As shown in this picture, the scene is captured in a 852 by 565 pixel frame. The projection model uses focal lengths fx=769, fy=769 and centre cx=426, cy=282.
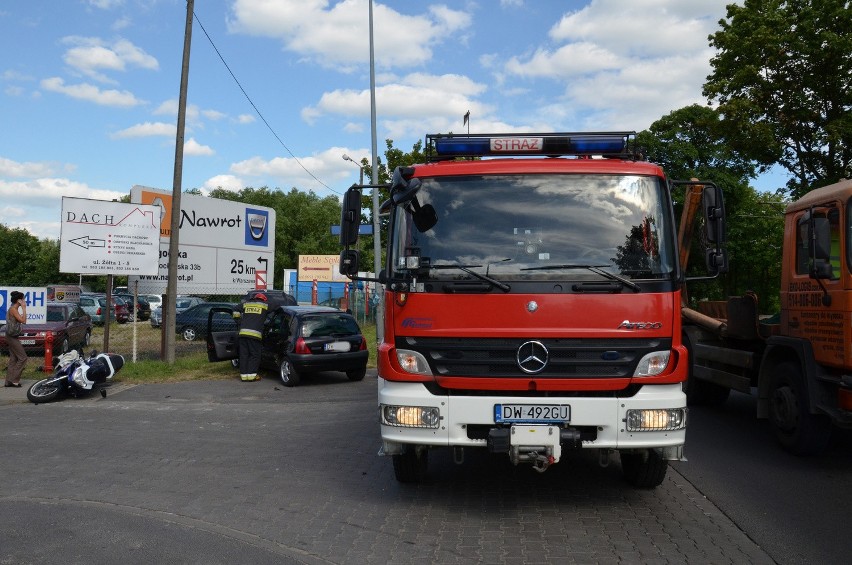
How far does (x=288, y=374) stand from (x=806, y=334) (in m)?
9.33

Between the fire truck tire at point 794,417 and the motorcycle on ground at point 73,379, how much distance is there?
1017 centimetres

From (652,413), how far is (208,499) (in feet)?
11.6

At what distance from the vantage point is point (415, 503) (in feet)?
20.1

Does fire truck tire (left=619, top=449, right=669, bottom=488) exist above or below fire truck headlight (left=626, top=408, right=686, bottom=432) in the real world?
below

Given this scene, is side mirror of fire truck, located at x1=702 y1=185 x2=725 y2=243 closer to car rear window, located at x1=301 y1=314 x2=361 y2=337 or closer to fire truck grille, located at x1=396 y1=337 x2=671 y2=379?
fire truck grille, located at x1=396 y1=337 x2=671 y2=379

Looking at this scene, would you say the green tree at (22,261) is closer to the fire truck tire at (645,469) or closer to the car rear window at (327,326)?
Result: the car rear window at (327,326)

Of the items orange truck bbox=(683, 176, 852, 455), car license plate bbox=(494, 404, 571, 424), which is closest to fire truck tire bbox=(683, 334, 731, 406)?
orange truck bbox=(683, 176, 852, 455)

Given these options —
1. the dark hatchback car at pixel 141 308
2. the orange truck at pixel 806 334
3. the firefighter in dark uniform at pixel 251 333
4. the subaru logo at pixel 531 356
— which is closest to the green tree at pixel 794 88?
the orange truck at pixel 806 334

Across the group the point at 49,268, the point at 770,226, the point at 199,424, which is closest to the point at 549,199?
the point at 199,424

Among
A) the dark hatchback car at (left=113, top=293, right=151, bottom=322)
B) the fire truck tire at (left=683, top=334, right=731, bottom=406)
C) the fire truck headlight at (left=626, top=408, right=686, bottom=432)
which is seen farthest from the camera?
the dark hatchback car at (left=113, top=293, right=151, bottom=322)

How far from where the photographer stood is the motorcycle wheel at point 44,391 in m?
12.3

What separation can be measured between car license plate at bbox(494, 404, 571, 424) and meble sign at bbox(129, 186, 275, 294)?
13850 millimetres

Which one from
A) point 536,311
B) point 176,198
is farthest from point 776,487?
point 176,198

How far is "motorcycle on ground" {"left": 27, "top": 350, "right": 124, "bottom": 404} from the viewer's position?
40.7 ft
